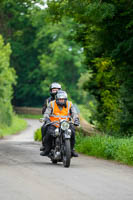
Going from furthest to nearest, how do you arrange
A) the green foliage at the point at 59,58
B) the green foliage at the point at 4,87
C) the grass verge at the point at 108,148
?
the green foliage at the point at 59,58
the green foliage at the point at 4,87
the grass verge at the point at 108,148

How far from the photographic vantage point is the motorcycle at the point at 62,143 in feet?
41.3

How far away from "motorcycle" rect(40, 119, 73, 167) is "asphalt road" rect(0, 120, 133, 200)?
0.24 meters

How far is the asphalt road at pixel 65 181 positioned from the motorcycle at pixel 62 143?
240 mm

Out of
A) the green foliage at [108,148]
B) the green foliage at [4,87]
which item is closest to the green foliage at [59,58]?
the green foliage at [4,87]

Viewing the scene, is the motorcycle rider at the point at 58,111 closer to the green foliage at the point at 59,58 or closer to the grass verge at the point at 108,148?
the grass verge at the point at 108,148

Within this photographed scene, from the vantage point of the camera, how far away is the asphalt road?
8484mm

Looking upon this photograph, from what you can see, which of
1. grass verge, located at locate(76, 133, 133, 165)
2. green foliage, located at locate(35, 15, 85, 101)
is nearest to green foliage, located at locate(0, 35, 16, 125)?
green foliage, located at locate(35, 15, 85, 101)

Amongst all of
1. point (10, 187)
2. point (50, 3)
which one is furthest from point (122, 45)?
point (10, 187)

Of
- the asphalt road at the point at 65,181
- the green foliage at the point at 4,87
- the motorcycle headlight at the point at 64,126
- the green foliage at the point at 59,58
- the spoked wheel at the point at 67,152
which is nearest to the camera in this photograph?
the asphalt road at the point at 65,181

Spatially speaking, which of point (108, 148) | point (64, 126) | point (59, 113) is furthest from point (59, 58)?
point (64, 126)

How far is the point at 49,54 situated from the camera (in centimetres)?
7819

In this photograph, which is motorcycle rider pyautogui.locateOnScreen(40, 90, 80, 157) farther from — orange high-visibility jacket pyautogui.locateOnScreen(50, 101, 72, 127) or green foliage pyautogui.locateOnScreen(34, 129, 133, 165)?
green foliage pyautogui.locateOnScreen(34, 129, 133, 165)

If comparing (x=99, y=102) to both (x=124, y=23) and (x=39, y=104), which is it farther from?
(x=39, y=104)

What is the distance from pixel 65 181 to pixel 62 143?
3.06 meters
